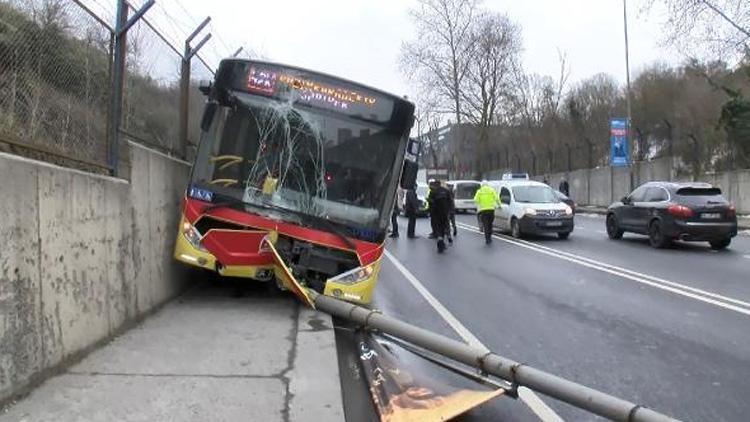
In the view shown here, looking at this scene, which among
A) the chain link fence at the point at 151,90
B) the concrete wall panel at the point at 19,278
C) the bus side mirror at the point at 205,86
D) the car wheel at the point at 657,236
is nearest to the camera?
the concrete wall panel at the point at 19,278

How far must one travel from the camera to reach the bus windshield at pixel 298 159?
9.62 m

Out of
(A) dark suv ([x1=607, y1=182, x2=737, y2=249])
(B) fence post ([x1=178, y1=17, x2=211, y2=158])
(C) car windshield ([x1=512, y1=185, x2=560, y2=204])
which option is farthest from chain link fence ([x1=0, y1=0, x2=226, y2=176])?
(C) car windshield ([x1=512, y1=185, x2=560, y2=204])

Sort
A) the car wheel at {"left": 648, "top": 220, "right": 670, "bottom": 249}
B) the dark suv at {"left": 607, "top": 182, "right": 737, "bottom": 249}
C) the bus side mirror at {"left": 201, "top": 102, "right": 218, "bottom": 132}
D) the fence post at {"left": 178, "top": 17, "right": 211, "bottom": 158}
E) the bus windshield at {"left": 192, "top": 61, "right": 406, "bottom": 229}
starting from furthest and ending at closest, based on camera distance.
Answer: the car wheel at {"left": 648, "top": 220, "right": 670, "bottom": 249}, the dark suv at {"left": 607, "top": 182, "right": 737, "bottom": 249}, the fence post at {"left": 178, "top": 17, "right": 211, "bottom": 158}, the bus side mirror at {"left": 201, "top": 102, "right": 218, "bottom": 132}, the bus windshield at {"left": 192, "top": 61, "right": 406, "bottom": 229}

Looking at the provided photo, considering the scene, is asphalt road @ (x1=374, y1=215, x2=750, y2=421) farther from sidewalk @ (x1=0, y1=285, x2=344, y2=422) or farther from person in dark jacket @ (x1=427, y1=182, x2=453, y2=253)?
sidewalk @ (x1=0, y1=285, x2=344, y2=422)

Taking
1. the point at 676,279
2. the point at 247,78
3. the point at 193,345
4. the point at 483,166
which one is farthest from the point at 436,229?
the point at 483,166

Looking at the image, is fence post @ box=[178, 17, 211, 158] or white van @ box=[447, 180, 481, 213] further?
white van @ box=[447, 180, 481, 213]

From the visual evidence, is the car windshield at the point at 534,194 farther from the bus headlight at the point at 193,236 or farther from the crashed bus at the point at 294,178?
the bus headlight at the point at 193,236

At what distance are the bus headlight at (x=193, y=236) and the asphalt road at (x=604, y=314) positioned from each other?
2753 mm

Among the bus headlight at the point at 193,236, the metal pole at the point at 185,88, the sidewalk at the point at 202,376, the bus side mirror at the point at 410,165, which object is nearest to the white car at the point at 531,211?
the bus side mirror at the point at 410,165

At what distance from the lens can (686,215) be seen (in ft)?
61.6

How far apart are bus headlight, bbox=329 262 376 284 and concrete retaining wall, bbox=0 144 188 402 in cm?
211

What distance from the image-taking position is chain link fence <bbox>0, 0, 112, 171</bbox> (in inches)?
228

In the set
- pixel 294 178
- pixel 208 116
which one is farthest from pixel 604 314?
pixel 208 116

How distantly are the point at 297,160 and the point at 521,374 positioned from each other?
4899 mm
